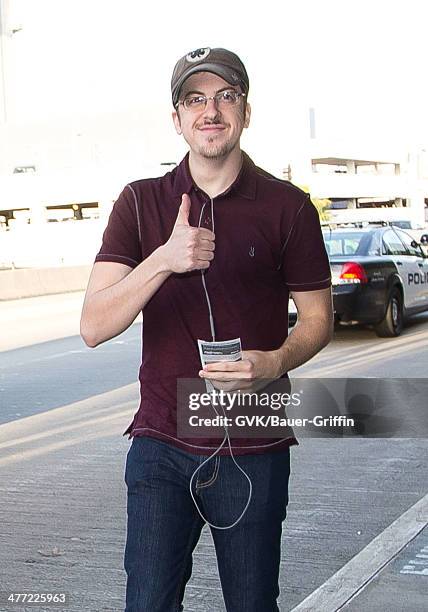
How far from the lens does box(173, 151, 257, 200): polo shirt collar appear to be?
3.13 metres

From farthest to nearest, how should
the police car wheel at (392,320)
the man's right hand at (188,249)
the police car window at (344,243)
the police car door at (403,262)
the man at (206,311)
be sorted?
the police car door at (403,262)
the police car window at (344,243)
the police car wheel at (392,320)
the man at (206,311)
the man's right hand at (188,249)

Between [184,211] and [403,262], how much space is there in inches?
486

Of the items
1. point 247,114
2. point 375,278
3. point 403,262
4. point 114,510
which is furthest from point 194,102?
point 403,262

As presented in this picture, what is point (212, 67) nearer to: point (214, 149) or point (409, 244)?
point (214, 149)

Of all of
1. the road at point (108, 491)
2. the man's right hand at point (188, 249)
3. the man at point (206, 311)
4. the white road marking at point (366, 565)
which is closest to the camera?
the man's right hand at point (188, 249)

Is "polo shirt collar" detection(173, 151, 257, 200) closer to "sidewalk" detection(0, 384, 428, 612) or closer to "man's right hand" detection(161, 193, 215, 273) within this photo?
"man's right hand" detection(161, 193, 215, 273)

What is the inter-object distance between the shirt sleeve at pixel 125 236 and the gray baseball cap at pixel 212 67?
349mm

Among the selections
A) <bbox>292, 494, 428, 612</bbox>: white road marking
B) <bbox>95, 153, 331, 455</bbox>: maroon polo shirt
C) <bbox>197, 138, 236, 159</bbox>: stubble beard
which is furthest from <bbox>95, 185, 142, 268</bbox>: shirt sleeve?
<bbox>292, 494, 428, 612</bbox>: white road marking

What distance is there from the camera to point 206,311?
302cm

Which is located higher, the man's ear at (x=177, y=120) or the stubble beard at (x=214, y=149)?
the man's ear at (x=177, y=120)

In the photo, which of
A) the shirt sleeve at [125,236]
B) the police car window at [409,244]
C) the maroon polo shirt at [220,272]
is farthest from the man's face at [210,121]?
the police car window at [409,244]

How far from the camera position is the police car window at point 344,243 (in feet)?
47.1

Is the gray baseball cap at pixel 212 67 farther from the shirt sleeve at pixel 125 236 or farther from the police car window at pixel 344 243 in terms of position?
the police car window at pixel 344 243

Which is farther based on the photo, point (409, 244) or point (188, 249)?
point (409, 244)
